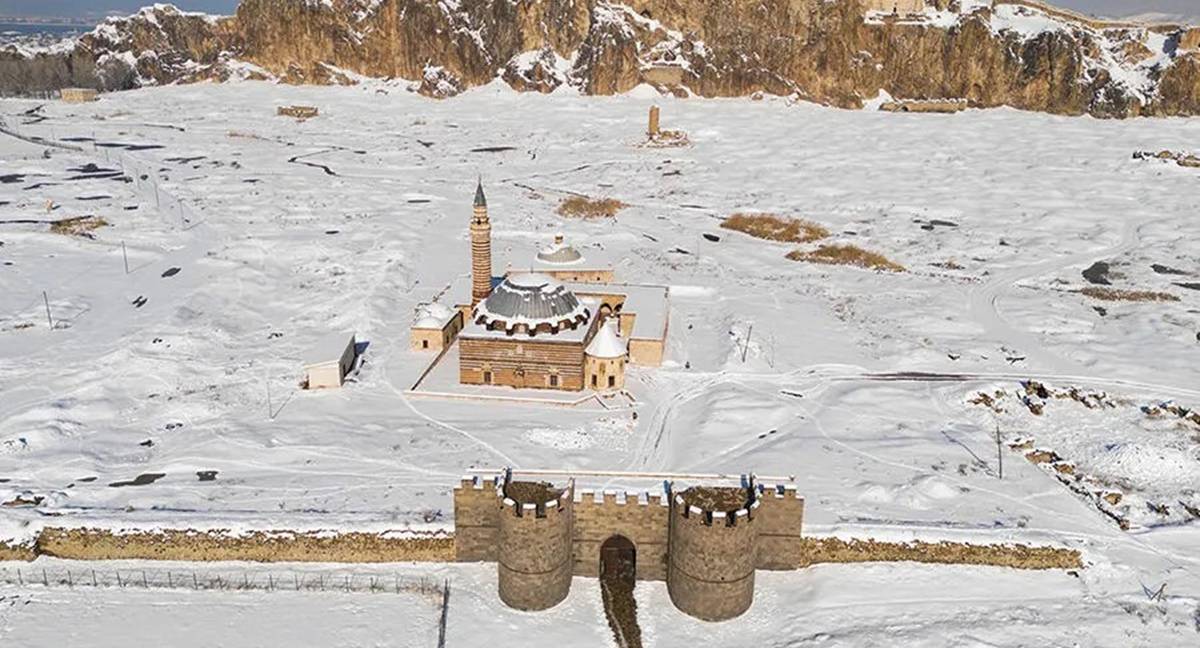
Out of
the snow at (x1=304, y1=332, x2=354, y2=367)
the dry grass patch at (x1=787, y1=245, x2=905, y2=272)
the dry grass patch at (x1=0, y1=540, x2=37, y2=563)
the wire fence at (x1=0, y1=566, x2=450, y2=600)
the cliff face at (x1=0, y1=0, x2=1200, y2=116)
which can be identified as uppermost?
the cliff face at (x1=0, y1=0, x2=1200, y2=116)

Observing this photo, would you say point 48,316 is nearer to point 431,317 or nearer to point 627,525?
point 431,317

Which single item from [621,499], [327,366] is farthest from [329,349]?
[621,499]

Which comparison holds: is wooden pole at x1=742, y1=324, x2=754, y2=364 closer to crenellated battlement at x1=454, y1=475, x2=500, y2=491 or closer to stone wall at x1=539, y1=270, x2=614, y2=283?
stone wall at x1=539, y1=270, x2=614, y2=283

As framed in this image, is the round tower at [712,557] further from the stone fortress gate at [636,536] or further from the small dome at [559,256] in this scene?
the small dome at [559,256]

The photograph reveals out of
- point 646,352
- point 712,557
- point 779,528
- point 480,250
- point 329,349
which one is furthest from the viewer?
point 480,250

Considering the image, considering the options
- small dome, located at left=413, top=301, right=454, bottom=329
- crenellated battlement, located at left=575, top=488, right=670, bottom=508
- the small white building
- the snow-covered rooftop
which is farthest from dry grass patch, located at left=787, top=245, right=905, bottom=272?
crenellated battlement, located at left=575, top=488, right=670, bottom=508

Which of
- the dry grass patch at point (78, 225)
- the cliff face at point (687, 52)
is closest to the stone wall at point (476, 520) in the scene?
the dry grass patch at point (78, 225)
